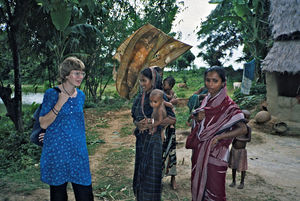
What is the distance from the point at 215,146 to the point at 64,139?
1444 millimetres

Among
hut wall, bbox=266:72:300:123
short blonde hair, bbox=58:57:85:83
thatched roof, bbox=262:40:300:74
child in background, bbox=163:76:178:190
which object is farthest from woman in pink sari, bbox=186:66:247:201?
hut wall, bbox=266:72:300:123

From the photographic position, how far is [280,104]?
299 inches

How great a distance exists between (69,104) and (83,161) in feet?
1.84

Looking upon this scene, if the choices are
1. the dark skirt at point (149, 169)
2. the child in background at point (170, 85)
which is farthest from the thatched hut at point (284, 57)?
the dark skirt at point (149, 169)

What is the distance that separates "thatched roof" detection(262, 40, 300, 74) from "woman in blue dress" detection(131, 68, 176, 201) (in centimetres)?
608

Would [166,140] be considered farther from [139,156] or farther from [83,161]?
[83,161]

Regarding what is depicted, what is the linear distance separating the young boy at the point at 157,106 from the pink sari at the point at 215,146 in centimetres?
46

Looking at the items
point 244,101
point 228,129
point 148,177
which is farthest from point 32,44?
point 244,101

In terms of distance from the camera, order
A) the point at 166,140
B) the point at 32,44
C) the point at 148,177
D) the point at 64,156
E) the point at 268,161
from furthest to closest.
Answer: the point at 32,44
the point at 268,161
the point at 166,140
the point at 148,177
the point at 64,156

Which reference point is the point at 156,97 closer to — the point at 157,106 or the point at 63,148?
the point at 157,106

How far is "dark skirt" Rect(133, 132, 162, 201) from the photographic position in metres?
2.46

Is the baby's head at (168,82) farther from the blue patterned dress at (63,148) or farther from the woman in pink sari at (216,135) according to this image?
the blue patterned dress at (63,148)

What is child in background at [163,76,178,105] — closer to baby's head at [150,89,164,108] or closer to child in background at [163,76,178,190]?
child in background at [163,76,178,190]

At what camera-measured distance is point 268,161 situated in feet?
15.9
